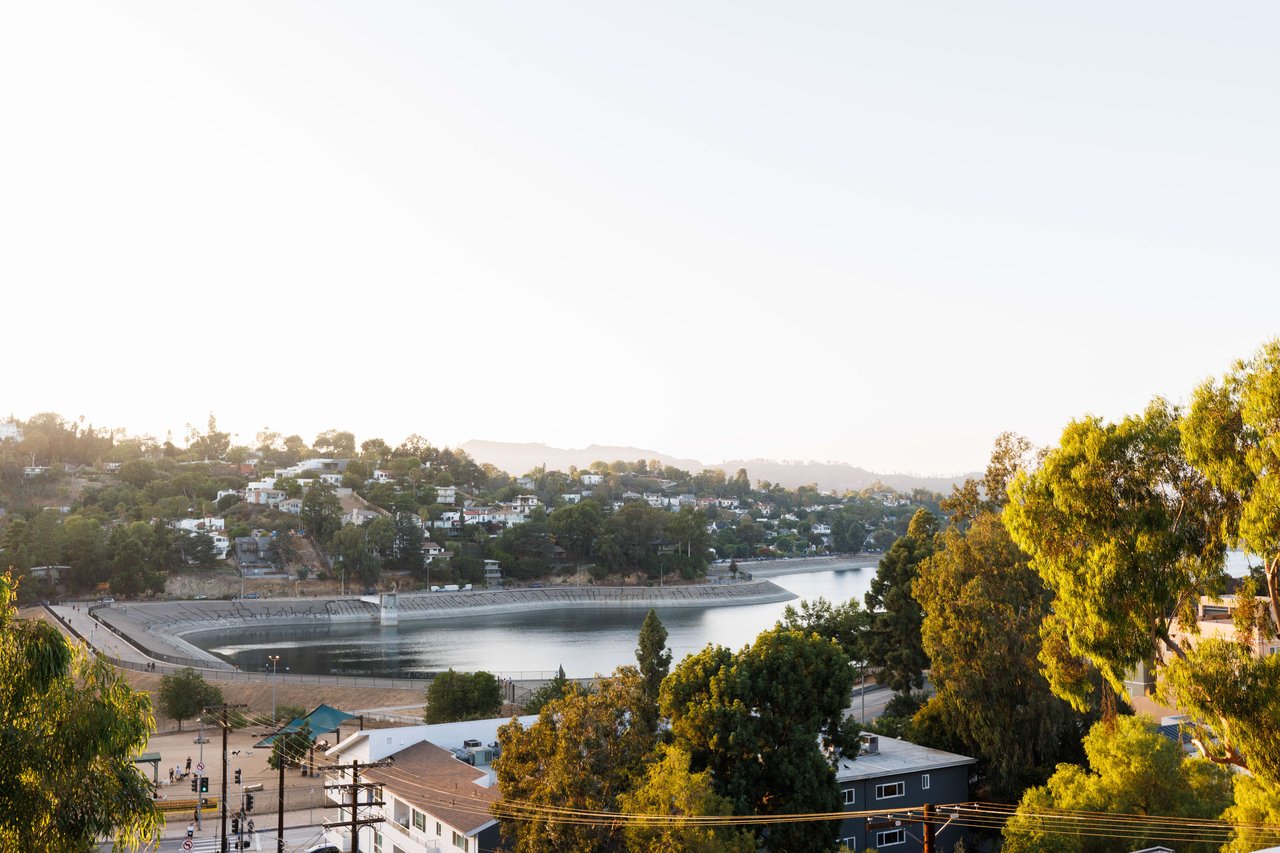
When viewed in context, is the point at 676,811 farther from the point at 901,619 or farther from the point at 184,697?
the point at 184,697

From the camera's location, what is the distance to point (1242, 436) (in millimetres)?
9070

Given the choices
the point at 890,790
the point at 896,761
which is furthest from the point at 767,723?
the point at 896,761

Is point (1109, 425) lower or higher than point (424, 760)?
higher

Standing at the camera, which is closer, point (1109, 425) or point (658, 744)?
point (1109, 425)

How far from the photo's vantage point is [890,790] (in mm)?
18328

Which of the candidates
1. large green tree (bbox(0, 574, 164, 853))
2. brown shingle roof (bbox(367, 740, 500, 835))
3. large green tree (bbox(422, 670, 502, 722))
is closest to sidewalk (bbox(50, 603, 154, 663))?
large green tree (bbox(422, 670, 502, 722))

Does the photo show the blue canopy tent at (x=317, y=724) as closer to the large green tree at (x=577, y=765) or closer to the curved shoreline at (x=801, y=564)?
the large green tree at (x=577, y=765)

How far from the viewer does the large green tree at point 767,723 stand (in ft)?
49.2

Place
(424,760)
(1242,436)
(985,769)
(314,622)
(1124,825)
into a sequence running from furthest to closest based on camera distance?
(314,622) < (985,769) < (424,760) < (1124,825) < (1242,436)

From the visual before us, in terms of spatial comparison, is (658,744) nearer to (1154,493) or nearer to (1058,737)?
(1154,493)

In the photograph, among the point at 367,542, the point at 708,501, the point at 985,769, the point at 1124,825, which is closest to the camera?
the point at 1124,825

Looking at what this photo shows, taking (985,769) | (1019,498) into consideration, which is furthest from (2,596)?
(985,769)

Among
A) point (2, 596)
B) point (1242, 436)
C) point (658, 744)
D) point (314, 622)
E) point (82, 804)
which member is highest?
point (1242, 436)

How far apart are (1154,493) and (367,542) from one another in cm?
7946
